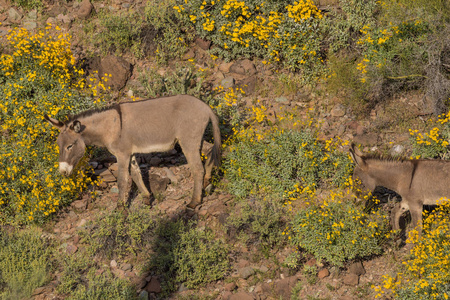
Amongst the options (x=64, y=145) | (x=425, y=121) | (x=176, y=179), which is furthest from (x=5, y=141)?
(x=425, y=121)

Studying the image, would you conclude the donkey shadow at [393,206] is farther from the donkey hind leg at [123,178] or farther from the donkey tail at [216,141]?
the donkey hind leg at [123,178]

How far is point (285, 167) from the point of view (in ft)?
30.3

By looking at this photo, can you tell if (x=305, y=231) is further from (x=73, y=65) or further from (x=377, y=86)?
(x=73, y=65)

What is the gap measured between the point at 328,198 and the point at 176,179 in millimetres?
2958

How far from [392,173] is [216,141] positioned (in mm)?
3068

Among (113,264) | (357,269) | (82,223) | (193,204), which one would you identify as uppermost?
(357,269)

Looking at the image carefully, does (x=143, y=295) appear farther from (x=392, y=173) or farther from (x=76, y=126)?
(x=392, y=173)

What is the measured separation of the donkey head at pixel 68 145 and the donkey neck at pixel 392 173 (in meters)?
4.87

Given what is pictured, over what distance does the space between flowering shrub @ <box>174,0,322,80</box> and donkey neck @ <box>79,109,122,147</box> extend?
12.8 ft

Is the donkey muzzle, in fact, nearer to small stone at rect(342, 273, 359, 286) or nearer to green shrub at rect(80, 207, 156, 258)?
green shrub at rect(80, 207, 156, 258)

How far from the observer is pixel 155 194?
9.53 m

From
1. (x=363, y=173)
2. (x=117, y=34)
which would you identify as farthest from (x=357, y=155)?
(x=117, y=34)

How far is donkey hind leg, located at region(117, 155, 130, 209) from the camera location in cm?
900

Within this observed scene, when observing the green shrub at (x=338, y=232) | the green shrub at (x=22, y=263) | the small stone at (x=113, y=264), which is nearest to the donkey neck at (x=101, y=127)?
the green shrub at (x=22, y=263)
